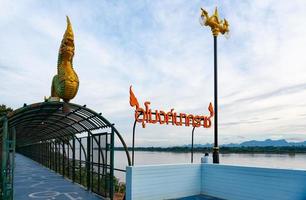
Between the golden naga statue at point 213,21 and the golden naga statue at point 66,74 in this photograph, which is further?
the golden naga statue at point 213,21

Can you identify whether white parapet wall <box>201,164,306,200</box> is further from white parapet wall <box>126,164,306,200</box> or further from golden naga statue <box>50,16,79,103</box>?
golden naga statue <box>50,16,79,103</box>

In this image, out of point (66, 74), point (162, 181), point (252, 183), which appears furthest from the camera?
point (162, 181)

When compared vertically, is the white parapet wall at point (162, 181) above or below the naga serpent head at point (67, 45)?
below

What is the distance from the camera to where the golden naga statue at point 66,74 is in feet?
33.8

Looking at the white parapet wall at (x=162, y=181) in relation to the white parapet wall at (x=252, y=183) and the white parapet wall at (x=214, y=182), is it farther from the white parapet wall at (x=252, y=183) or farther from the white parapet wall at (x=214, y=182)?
the white parapet wall at (x=252, y=183)

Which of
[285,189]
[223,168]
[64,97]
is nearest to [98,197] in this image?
[64,97]

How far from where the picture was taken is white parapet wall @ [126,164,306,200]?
30.2 ft

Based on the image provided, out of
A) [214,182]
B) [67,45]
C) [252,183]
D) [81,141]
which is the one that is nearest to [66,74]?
[67,45]

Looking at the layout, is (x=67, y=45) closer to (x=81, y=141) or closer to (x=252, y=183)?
(x=81, y=141)

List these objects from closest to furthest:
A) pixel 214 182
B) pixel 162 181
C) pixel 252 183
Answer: pixel 252 183
pixel 162 181
pixel 214 182

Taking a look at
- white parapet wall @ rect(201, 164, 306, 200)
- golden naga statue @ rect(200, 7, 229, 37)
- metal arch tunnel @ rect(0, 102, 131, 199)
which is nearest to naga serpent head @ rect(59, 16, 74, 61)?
metal arch tunnel @ rect(0, 102, 131, 199)

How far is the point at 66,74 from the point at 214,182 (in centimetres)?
703

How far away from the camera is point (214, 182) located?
11.6 meters

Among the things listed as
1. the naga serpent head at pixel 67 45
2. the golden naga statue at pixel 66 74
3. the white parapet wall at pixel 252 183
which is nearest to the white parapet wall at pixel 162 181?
the white parapet wall at pixel 252 183
